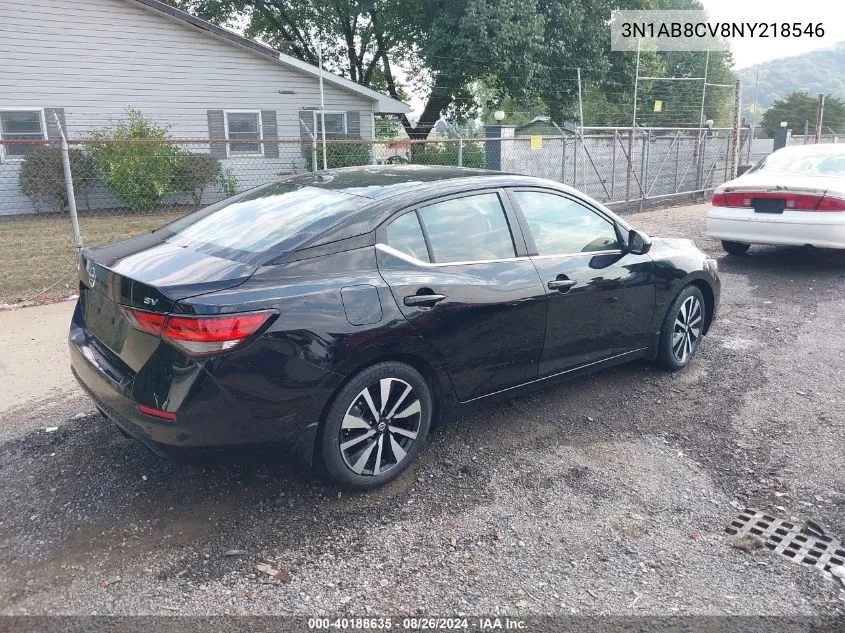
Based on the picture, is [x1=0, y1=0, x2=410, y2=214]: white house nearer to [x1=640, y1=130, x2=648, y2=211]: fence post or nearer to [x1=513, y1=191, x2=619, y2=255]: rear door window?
[x1=640, y1=130, x2=648, y2=211]: fence post

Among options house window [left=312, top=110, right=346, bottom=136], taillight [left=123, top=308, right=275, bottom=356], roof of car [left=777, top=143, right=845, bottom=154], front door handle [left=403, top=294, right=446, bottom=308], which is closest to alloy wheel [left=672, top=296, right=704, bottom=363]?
front door handle [left=403, top=294, right=446, bottom=308]

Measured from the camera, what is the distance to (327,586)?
9.14ft

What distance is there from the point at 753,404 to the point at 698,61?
38.5 meters

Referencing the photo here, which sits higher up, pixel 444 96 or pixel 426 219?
pixel 444 96

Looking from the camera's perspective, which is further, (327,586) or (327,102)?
(327,102)

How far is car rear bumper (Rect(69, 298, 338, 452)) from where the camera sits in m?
2.89

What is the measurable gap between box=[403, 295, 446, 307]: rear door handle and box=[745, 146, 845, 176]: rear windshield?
7048 millimetres

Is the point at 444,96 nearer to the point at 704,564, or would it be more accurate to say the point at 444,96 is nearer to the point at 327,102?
the point at 327,102

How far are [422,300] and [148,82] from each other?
46.9ft

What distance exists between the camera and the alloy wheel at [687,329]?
5059 mm

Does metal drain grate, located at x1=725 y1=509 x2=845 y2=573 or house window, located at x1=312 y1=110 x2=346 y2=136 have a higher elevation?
house window, located at x1=312 y1=110 x2=346 y2=136

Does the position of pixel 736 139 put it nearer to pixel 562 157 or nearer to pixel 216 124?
pixel 562 157

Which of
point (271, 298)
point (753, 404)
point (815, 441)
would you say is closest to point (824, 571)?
point (815, 441)

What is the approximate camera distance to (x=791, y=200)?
7.96 meters
